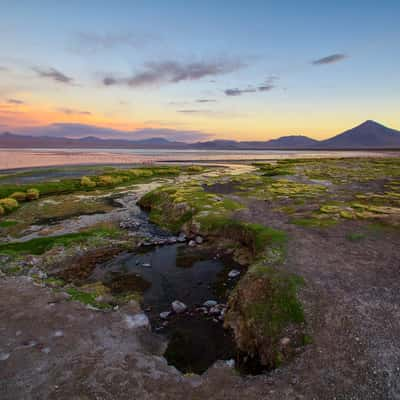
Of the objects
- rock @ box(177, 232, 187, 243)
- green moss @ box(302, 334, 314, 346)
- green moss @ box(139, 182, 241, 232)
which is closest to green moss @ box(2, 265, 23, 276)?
rock @ box(177, 232, 187, 243)

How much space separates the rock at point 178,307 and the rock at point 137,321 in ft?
6.12

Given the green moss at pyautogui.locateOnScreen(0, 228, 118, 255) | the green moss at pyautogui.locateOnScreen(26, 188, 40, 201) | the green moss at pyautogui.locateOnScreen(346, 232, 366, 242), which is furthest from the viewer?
the green moss at pyautogui.locateOnScreen(26, 188, 40, 201)

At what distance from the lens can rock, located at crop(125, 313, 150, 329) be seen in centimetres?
1337

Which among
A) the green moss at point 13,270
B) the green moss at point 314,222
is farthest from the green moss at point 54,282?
the green moss at point 314,222

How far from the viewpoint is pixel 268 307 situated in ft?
43.4

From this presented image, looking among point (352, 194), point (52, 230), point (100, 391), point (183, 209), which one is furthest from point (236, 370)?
point (352, 194)

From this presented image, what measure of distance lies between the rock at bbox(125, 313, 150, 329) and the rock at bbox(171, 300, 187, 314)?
187cm

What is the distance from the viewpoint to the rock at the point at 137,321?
1337 centimetres

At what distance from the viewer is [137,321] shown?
13750 millimetres

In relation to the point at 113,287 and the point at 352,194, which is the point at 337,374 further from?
the point at 352,194

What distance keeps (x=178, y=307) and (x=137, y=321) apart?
8.62ft

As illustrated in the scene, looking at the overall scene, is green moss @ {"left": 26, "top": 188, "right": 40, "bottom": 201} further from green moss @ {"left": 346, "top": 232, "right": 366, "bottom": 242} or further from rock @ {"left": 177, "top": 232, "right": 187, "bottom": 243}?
Answer: green moss @ {"left": 346, "top": 232, "right": 366, "bottom": 242}

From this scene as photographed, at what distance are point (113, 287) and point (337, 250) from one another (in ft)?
55.3

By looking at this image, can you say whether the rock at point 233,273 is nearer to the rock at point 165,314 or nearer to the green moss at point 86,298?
the rock at point 165,314
